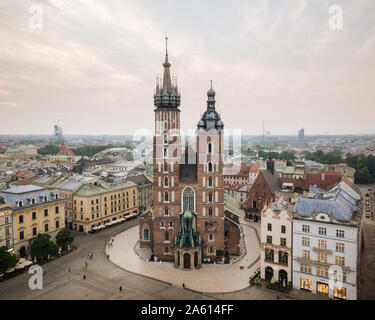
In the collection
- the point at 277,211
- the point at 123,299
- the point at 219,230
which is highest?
the point at 277,211

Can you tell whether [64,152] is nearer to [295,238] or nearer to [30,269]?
[30,269]

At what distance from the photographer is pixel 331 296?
1703 inches

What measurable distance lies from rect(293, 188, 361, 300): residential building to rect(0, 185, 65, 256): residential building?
50.1m

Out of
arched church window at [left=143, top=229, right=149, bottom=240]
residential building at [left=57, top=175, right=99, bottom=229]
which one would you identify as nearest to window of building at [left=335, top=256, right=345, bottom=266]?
arched church window at [left=143, top=229, right=149, bottom=240]

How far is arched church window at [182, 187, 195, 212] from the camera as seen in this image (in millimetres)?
58000

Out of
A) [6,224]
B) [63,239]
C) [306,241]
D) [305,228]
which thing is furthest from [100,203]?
[306,241]

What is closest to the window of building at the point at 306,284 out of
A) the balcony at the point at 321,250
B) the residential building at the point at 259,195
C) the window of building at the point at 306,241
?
the balcony at the point at 321,250

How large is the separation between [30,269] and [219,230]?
35008 millimetres

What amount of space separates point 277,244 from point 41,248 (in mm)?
42260

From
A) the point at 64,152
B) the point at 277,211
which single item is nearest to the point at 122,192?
the point at 277,211

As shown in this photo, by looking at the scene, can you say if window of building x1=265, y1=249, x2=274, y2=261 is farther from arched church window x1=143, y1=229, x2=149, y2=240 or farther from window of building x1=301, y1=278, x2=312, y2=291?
arched church window x1=143, y1=229, x2=149, y2=240

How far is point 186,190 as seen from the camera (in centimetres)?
5825

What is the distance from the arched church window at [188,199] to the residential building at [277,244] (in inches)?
581

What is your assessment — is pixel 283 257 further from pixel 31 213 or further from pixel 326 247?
pixel 31 213
